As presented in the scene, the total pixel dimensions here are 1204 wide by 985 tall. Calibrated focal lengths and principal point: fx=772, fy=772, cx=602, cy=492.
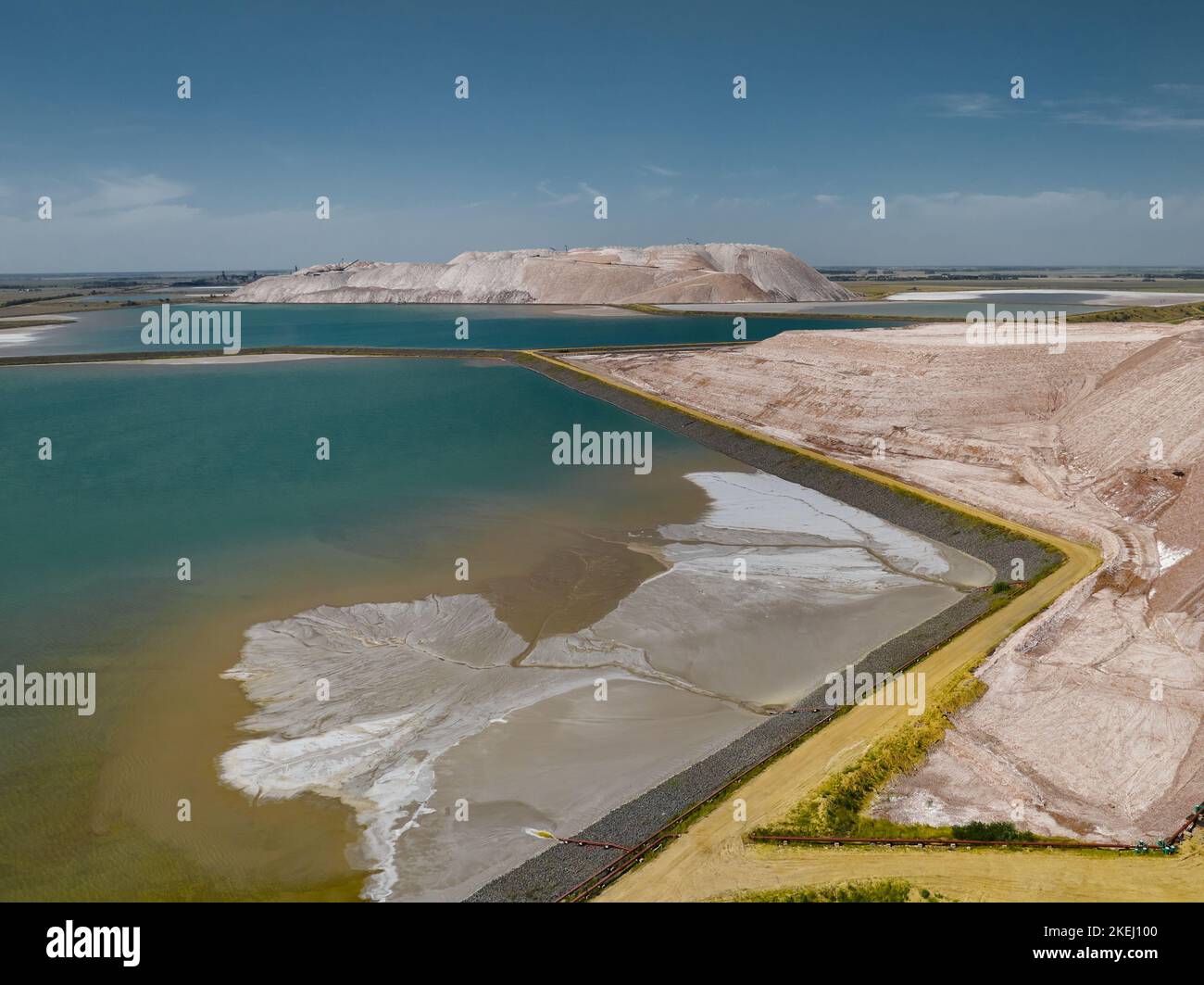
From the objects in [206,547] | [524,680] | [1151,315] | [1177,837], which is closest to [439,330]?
[1151,315]

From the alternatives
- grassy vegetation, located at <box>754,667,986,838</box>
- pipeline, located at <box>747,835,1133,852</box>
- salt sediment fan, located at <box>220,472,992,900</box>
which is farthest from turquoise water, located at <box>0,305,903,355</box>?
pipeline, located at <box>747,835,1133,852</box>

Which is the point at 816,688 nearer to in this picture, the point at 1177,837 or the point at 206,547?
the point at 1177,837

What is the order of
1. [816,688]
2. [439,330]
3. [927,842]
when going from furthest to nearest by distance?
[439,330], [816,688], [927,842]

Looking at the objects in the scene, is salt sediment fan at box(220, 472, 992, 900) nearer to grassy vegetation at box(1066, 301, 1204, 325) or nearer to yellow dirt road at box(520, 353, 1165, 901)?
yellow dirt road at box(520, 353, 1165, 901)

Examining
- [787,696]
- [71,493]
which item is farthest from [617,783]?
[71,493]

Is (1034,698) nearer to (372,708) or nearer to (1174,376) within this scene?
(372,708)
